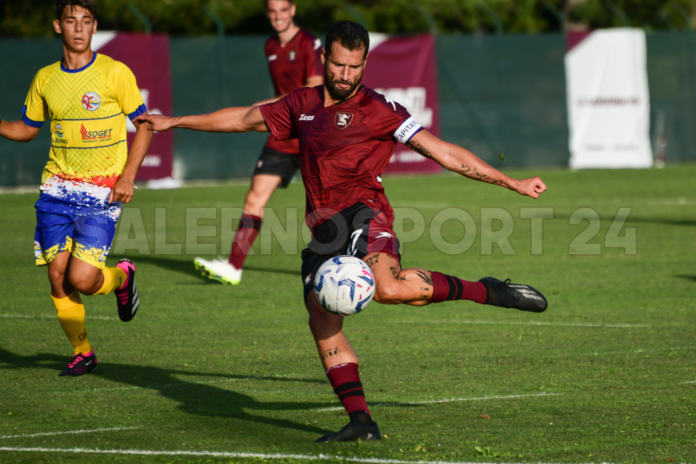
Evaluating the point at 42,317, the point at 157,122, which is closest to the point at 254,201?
the point at 42,317

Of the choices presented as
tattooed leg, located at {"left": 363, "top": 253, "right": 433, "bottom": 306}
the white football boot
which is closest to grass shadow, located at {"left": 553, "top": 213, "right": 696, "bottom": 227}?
the white football boot

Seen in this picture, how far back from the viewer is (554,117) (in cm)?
2405

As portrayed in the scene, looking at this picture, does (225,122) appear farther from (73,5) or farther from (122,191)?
(73,5)

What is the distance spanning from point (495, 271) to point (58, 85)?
540 cm

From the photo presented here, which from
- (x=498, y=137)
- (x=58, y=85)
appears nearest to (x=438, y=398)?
(x=58, y=85)

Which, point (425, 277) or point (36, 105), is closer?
point (425, 277)

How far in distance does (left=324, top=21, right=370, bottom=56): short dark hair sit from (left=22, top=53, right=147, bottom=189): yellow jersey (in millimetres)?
2015

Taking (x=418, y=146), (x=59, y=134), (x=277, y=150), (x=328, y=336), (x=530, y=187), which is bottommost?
(x=328, y=336)

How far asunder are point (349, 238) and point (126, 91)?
2242 millimetres

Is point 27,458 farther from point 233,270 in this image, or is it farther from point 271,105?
point 233,270

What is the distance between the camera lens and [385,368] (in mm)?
6332

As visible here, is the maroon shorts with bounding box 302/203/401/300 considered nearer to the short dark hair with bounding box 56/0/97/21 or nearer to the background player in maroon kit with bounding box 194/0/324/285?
the short dark hair with bounding box 56/0/97/21

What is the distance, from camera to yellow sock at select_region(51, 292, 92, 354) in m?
6.38

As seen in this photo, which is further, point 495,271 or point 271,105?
point 495,271
